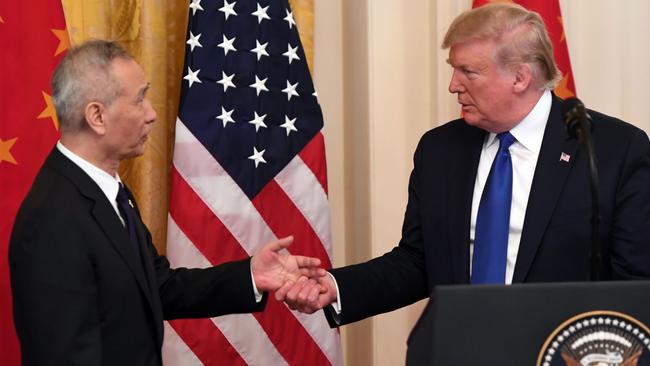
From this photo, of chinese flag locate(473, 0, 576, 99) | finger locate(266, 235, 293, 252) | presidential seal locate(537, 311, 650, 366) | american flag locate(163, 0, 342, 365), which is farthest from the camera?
chinese flag locate(473, 0, 576, 99)

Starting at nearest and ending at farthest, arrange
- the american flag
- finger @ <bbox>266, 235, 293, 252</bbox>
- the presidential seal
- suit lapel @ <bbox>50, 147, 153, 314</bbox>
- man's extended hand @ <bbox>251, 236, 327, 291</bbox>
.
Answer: the presidential seal < suit lapel @ <bbox>50, 147, 153, 314</bbox> < finger @ <bbox>266, 235, 293, 252</bbox> < man's extended hand @ <bbox>251, 236, 327, 291</bbox> < the american flag

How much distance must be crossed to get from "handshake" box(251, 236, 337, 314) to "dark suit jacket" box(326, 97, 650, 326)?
2.3 inches

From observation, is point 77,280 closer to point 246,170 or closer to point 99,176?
point 99,176

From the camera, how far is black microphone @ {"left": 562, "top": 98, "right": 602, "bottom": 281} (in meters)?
2.00

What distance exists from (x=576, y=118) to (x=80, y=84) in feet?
4.88

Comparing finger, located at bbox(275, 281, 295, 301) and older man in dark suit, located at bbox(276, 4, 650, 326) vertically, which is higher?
older man in dark suit, located at bbox(276, 4, 650, 326)

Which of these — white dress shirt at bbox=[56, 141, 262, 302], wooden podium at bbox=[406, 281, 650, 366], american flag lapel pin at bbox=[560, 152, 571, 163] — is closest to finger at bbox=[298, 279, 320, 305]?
white dress shirt at bbox=[56, 141, 262, 302]

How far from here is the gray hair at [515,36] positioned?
3014 mm

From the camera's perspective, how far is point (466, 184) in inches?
120

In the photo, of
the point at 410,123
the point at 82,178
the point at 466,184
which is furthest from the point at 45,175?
the point at 410,123

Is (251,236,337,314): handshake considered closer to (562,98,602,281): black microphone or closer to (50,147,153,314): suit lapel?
(50,147,153,314): suit lapel

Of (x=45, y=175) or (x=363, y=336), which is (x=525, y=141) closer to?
(x=45, y=175)

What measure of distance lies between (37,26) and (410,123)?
6.01ft

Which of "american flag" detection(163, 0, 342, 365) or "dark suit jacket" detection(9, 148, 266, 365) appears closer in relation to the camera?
"dark suit jacket" detection(9, 148, 266, 365)
